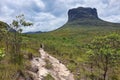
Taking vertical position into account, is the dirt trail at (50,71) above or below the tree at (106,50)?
below

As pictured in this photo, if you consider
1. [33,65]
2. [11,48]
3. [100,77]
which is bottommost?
[100,77]

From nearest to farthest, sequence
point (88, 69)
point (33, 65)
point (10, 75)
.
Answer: point (10, 75)
point (33, 65)
point (88, 69)

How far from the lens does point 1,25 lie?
38438 mm

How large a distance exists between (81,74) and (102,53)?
5.35m

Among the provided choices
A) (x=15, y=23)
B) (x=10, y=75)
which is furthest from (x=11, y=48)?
(x=10, y=75)

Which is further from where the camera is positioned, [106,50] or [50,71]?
[106,50]

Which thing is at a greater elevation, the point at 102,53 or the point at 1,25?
the point at 1,25

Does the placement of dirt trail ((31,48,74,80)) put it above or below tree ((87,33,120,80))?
below

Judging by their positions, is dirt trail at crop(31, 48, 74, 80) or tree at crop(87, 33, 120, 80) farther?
tree at crop(87, 33, 120, 80)

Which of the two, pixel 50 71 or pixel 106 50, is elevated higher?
pixel 106 50

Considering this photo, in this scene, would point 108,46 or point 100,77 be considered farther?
point 100,77

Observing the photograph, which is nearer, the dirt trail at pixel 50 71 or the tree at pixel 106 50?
the dirt trail at pixel 50 71

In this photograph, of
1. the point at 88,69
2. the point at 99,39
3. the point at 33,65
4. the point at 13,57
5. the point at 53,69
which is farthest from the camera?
the point at 88,69

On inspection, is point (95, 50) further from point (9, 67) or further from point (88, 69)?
point (9, 67)
